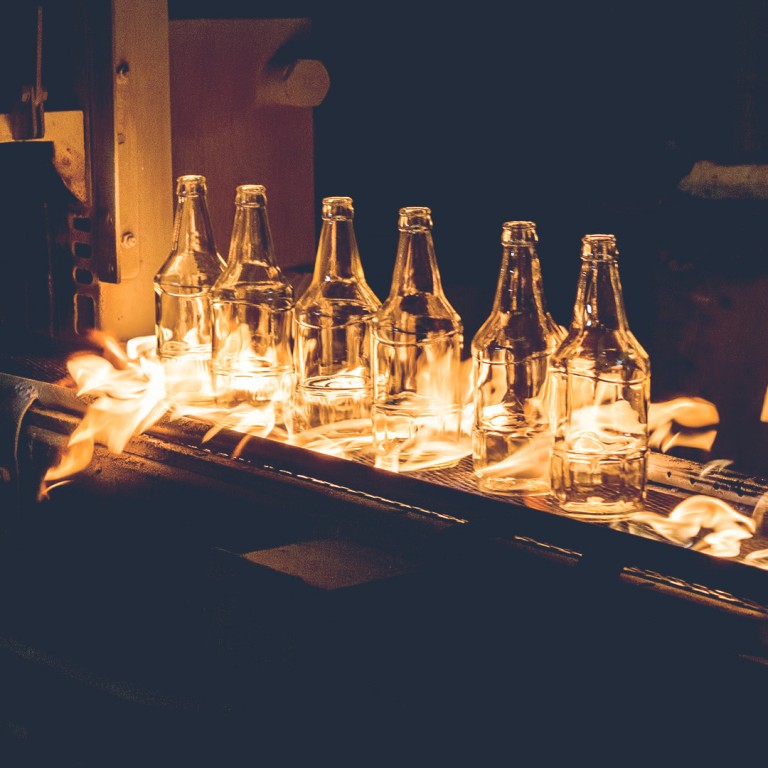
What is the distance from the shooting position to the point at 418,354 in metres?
1.46

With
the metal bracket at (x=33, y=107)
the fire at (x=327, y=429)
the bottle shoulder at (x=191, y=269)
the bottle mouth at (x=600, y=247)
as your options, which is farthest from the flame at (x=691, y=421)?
the metal bracket at (x=33, y=107)

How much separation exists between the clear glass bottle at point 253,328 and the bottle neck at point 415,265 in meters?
0.29

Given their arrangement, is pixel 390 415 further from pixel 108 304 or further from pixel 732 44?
pixel 732 44

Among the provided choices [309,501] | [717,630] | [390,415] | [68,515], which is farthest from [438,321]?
[68,515]

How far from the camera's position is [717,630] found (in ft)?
3.46

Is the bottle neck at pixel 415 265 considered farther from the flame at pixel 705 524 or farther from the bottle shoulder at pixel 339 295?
the flame at pixel 705 524

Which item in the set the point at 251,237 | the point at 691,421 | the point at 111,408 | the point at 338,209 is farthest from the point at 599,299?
the point at 691,421

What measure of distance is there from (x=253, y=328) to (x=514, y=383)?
497mm

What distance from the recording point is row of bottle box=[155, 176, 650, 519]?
4.08 feet

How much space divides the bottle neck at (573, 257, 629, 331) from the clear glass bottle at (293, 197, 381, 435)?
396mm

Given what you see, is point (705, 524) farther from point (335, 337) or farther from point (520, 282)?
point (335, 337)

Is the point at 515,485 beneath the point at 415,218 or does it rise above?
beneath

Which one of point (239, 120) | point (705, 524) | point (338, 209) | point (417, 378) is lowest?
point (705, 524)

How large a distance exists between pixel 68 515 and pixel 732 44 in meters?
1.54
